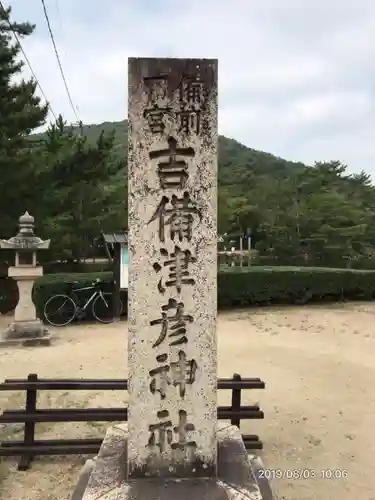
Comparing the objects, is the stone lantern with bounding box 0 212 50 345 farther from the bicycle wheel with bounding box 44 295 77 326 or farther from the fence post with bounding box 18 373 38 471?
the fence post with bounding box 18 373 38 471

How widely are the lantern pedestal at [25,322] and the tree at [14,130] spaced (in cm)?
381

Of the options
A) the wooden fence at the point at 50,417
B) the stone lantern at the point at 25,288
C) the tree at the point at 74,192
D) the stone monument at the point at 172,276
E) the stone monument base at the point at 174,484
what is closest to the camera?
the stone monument base at the point at 174,484

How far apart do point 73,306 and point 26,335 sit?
1.93 metres

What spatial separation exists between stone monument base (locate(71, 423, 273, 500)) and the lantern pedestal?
232 inches

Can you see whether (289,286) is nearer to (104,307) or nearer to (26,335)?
(104,307)

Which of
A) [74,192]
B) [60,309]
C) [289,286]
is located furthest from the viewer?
[74,192]

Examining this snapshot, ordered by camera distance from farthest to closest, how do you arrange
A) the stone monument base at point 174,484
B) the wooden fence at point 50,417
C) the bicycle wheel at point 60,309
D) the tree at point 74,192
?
1. the tree at point 74,192
2. the bicycle wheel at point 60,309
3. the wooden fence at point 50,417
4. the stone monument base at point 174,484

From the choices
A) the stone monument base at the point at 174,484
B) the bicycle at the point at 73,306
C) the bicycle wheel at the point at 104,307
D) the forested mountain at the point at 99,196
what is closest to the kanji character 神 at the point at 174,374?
the stone monument base at the point at 174,484

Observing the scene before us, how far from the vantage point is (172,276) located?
2.42 meters
